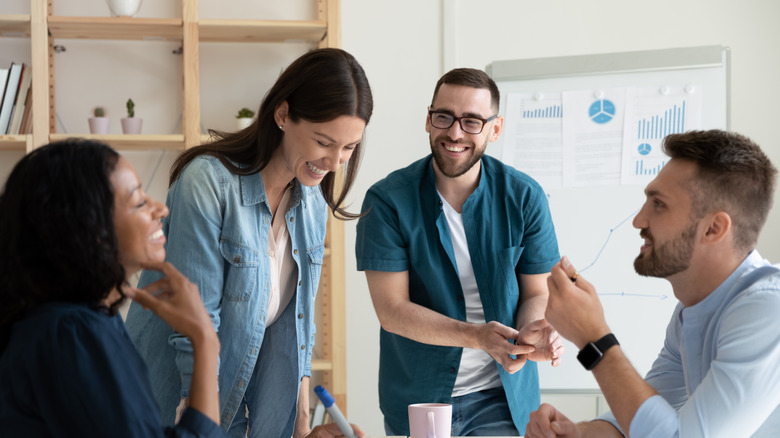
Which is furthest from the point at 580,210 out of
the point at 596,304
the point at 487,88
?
the point at 596,304

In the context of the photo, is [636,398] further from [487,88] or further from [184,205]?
[487,88]

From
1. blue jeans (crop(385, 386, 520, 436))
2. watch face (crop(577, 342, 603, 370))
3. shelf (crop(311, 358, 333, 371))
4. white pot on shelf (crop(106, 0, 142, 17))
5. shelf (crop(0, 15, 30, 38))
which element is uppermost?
white pot on shelf (crop(106, 0, 142, 17))

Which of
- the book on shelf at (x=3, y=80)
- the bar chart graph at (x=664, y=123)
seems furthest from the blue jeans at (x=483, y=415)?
the book on shelf at (x=3, y=80)

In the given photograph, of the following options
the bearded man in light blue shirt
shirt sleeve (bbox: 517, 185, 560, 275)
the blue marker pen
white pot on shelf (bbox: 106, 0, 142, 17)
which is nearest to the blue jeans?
shirt sleeve (bbox: 517, 185, 560, 275)

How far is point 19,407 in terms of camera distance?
3.17 feet

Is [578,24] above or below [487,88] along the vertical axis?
above

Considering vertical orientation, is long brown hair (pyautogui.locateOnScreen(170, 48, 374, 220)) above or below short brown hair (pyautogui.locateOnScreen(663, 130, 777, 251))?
above

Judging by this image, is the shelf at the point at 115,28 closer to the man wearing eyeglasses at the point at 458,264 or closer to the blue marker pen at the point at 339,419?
the man wearing eyeglasses at the point at 458,264

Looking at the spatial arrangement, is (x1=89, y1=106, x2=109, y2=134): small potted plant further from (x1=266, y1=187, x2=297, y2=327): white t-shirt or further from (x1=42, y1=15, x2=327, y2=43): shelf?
(x1=266, y1=187, x2=297, y2=327): white t-shirt

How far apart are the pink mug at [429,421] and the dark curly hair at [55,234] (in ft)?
2.37

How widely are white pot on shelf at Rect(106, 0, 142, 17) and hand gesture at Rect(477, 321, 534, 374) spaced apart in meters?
2.15

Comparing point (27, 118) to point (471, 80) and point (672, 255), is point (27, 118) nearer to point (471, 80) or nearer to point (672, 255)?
point (471, 80)

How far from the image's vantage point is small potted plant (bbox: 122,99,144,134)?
10.6 ft

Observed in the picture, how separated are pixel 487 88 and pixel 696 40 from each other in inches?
74.7
